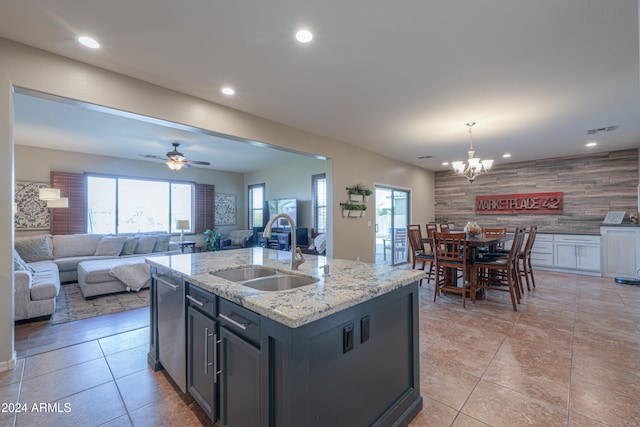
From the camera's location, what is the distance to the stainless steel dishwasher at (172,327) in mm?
1898

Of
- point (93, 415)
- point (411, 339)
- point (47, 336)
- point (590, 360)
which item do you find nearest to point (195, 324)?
point (93, 415)

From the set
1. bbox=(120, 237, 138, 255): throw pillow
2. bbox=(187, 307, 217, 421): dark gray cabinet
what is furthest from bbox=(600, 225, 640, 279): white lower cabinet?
bbox=(120, 237, 138, 255): throw pillow

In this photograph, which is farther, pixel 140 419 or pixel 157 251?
pixel 157 251

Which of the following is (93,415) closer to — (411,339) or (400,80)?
(411,339)

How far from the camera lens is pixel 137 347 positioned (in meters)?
2.71

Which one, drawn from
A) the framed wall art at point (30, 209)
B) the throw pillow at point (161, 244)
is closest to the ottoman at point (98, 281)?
the throw pillow at point (161, 244)

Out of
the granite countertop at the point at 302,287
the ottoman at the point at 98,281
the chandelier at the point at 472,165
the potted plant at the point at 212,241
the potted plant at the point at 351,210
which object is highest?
the chandelier at the point at 472,165

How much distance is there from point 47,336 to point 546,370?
188 inches

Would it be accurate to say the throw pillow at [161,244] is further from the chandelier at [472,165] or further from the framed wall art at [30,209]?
the chandelier at [472,165]

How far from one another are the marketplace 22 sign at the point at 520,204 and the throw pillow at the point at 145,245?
797 cm

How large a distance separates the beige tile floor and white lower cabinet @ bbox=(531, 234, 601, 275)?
2.37 meters

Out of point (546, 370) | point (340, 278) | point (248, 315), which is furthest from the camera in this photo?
point (546, 370)

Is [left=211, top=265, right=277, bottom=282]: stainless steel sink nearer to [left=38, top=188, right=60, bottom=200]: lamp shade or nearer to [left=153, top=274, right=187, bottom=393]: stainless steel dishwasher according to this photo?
[left=153, top=274, right=187, bottom=393]: stainless steel dishwasher

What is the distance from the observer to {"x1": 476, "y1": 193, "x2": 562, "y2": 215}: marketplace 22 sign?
6277 mm
